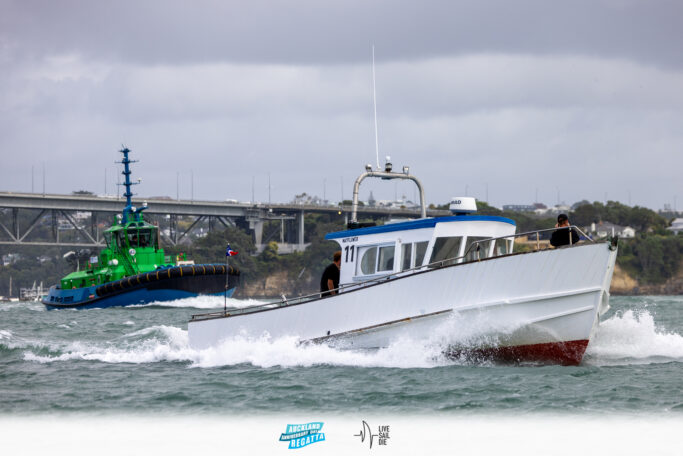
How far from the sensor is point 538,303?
15727mm

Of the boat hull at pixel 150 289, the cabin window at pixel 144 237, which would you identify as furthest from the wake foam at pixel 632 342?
the cabin window at pixel 144 237

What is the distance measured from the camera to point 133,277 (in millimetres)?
48875

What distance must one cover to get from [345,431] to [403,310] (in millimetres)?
5142

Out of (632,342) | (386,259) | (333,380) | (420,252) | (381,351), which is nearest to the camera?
(333,380)

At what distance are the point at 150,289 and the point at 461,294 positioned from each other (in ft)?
117

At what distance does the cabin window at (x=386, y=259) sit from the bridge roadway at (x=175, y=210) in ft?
207

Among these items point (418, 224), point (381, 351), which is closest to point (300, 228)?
Answer: point (418, 224)

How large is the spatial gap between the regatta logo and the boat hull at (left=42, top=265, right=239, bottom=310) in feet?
125

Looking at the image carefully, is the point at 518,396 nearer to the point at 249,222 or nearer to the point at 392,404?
the point at 392,404

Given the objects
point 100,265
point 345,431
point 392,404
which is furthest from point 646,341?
point 100,265

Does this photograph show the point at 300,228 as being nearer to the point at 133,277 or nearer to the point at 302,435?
the point at 133,277

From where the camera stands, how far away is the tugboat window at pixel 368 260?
17.7m

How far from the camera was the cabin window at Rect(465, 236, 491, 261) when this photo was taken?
16.9 m

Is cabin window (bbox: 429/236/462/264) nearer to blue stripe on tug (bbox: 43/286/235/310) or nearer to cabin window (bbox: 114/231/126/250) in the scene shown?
blue stripe on tug (bbox: 43/286/235/310)
